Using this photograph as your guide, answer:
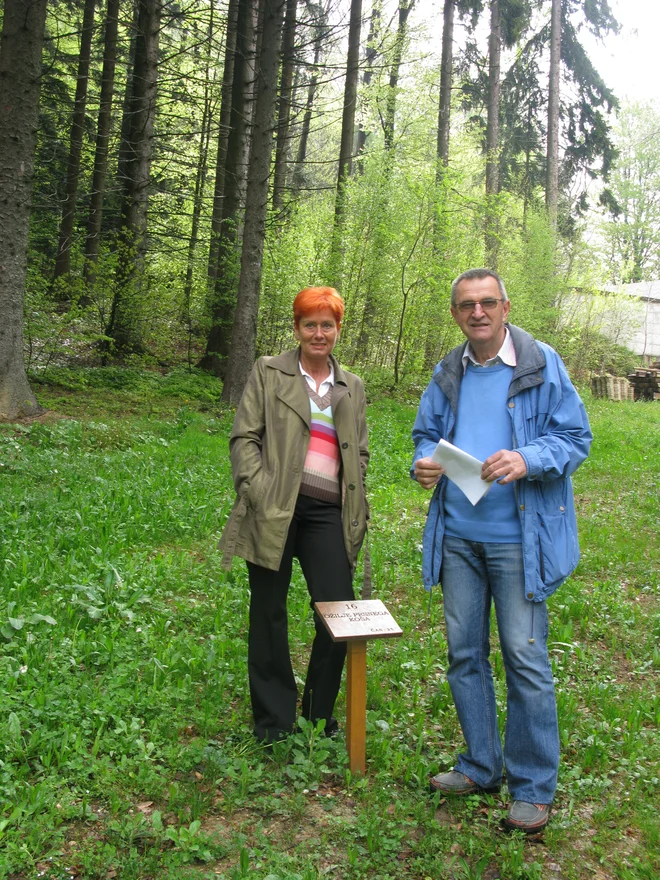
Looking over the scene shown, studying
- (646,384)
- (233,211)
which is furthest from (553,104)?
(233,211)

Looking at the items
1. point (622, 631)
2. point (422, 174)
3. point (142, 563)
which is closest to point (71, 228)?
point (422, 174)

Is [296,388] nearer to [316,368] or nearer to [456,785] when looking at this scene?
[316,368]

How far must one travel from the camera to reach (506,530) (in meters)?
3.28

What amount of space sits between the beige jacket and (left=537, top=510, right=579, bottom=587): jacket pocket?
929 mm

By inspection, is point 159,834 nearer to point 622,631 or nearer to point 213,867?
point 213,867

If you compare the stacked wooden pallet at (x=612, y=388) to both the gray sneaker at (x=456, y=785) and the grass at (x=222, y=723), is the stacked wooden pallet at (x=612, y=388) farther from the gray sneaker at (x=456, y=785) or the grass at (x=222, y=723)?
the gray sneaker at (x=456, y=785)

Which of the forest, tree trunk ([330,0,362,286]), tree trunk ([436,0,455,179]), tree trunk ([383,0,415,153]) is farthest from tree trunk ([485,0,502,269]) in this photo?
tree trunk ([330,0,362,286])

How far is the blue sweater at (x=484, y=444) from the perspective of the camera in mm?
3289

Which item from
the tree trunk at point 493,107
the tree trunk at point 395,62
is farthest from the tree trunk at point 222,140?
the tree trunk at point 493,107

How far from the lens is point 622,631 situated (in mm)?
5648

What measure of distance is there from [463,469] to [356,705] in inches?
47.6

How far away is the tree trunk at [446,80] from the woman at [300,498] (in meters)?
20.0

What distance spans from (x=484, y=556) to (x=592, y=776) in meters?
1.33

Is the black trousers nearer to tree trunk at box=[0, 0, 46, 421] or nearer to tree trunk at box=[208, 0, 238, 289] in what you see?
tree trunk at box=[0, 0, 46, 421]
